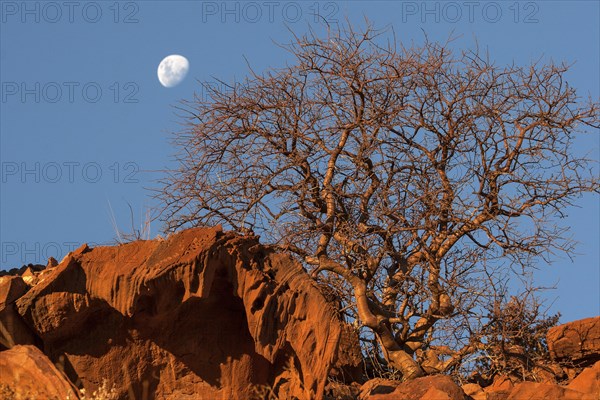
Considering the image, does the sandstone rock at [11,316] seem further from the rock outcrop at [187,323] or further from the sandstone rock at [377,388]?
the sandstone rock at [377,388]

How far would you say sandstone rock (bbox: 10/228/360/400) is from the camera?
9.66m

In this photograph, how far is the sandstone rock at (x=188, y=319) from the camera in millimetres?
9656

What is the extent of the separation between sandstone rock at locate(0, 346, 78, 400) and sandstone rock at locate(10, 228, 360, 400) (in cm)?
95

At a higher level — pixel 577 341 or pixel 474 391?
pixel 577 341

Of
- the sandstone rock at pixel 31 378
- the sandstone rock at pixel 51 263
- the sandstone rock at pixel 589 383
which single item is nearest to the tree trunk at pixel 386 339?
the sandstone rock at pixel 589 383

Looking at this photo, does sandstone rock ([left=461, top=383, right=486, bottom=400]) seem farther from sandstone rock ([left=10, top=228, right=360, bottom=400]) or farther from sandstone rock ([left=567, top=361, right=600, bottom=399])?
sandstone rock ([left=10, top=228, right=360, bottom=400])

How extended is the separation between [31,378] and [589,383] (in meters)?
6.05

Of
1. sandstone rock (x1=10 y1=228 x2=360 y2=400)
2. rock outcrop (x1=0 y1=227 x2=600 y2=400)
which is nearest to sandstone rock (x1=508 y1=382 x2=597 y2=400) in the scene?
rock outcrop (x1=0 y1=227 x2=600 y2=400)

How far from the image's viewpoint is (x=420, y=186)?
1523cm

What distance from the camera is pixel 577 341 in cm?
1416

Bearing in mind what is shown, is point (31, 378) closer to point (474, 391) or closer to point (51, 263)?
point (51, 263)

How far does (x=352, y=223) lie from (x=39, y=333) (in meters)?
6.33

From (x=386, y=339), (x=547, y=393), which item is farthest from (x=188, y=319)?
(x=386, y=339)

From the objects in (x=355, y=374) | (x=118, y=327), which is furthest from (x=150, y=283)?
(x=355, y=374)
